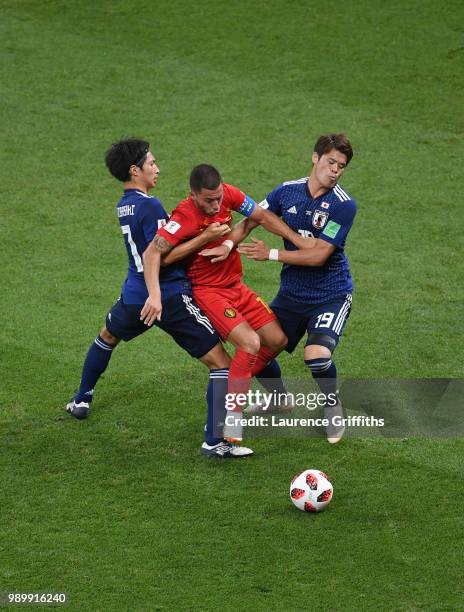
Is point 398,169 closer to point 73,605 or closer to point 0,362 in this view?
point 0,362

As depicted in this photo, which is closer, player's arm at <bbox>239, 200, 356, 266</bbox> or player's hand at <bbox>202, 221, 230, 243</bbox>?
player's hand at <bbox>202, 221, 230, 243</bbox>

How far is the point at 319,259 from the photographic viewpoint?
293 inches

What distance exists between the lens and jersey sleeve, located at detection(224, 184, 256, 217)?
7402mm

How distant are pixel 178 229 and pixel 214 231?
0.77ft

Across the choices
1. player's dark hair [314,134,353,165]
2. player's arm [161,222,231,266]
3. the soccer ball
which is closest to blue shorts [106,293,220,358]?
player's arm [161,222,231,266]

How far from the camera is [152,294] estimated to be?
23.0ft

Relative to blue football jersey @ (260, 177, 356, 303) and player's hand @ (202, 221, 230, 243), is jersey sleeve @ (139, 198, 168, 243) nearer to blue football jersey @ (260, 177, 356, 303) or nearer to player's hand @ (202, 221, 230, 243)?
player's hand @ (202, 221, 230, 243)

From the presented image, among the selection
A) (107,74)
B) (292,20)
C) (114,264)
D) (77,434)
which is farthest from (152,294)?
(292,20)

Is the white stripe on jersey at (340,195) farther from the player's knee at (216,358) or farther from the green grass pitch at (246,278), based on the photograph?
the green grass pitch at (246,278)

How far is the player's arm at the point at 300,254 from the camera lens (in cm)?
745

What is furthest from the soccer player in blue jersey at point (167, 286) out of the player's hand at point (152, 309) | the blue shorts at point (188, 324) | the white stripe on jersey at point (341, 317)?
the white stripe on jersey at point (341, 317)

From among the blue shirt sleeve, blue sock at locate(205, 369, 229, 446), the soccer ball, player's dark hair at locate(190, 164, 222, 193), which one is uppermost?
player's dark hair at locate(190, 164, 222, 193)

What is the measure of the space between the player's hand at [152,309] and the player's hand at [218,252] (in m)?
0.49

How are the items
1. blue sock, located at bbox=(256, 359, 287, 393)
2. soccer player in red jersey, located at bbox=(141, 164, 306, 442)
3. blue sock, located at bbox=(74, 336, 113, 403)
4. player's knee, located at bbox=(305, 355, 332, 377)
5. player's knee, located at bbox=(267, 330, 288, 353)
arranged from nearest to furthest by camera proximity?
soccer player in red jersey, located at bbox=(141, 164, 306, 442) < player's knee, located at bbox=(305, 355, 332, 377) < player's knee, located at bbox=(267, 330, 288, 353) < blue sock, located at bbox=(74, 336, 113, 403) < blue sock, located at bbox=(256, 359, 287, 393)
